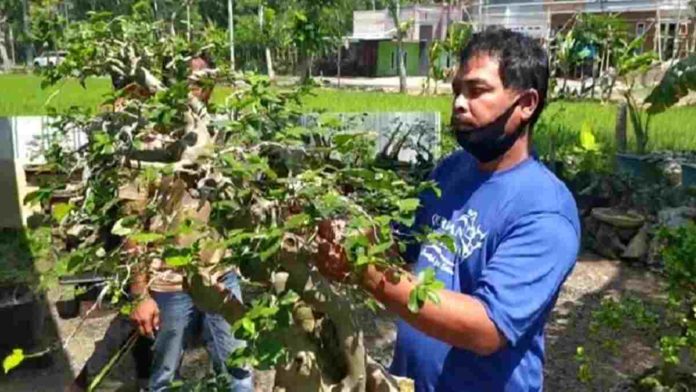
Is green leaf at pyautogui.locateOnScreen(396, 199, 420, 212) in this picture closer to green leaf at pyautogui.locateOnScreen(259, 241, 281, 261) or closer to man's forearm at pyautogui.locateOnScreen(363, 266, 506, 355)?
man's forearm at pyautogui.locateOnScreen(363, 266, 506, 355)

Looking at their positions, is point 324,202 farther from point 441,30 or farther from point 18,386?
point 441,30

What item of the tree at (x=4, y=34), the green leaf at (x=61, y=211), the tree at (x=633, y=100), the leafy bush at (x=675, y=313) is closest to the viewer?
the green leaf at (x=61, y=211)

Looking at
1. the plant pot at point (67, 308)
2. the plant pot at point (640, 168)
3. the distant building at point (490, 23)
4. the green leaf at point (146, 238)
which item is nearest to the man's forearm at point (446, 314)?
the green leaf at point (146, 238)

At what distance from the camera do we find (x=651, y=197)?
7148mm

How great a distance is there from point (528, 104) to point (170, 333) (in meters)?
1.82

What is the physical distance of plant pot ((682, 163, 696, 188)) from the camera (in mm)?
7414

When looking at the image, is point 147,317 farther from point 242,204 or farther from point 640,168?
point 640,168

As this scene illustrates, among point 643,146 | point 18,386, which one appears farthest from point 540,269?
point 643,146

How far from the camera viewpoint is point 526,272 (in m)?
1.47

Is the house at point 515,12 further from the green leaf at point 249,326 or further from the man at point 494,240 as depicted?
the green leaf at point 249,326

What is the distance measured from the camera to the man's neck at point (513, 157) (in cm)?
167

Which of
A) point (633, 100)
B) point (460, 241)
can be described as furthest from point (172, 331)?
point (633, 100)

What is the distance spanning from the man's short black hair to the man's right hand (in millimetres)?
1549

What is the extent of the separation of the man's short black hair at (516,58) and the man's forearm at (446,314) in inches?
17.4
